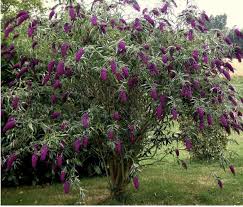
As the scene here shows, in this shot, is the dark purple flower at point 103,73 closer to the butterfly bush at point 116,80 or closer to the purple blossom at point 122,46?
the butterfly bush at point 116,80

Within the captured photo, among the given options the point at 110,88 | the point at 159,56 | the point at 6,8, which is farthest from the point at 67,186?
the point at 6,8

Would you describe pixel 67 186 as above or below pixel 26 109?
below

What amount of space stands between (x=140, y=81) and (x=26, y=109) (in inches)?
56.7

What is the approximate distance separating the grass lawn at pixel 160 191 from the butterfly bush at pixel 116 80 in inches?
31.4

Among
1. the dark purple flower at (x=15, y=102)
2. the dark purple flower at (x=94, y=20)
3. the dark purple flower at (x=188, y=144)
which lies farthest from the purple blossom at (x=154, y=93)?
the dark purple flower at (x=15, y=102)

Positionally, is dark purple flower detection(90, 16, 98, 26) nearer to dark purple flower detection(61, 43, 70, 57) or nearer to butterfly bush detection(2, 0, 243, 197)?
butterfly bush detection(2, 0, 243, 197)

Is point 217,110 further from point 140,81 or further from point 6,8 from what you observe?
point 6,8

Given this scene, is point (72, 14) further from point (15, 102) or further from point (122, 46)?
A: point (15, 102)

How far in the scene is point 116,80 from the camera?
198 inches

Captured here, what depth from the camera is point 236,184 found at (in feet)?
23.8

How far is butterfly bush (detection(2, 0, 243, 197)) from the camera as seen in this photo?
16.1 ft

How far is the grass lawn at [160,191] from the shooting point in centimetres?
624

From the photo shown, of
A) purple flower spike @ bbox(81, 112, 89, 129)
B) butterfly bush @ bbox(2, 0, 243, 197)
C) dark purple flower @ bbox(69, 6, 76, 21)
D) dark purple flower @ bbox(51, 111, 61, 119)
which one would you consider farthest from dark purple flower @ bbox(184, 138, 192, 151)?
dark purple flower @ bbox(69, 6, 76, 21)

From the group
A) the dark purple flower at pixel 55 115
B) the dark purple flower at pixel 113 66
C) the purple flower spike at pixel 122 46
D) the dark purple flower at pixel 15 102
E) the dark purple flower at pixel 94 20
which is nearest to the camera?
the dark purple flower at pixel 113 66
